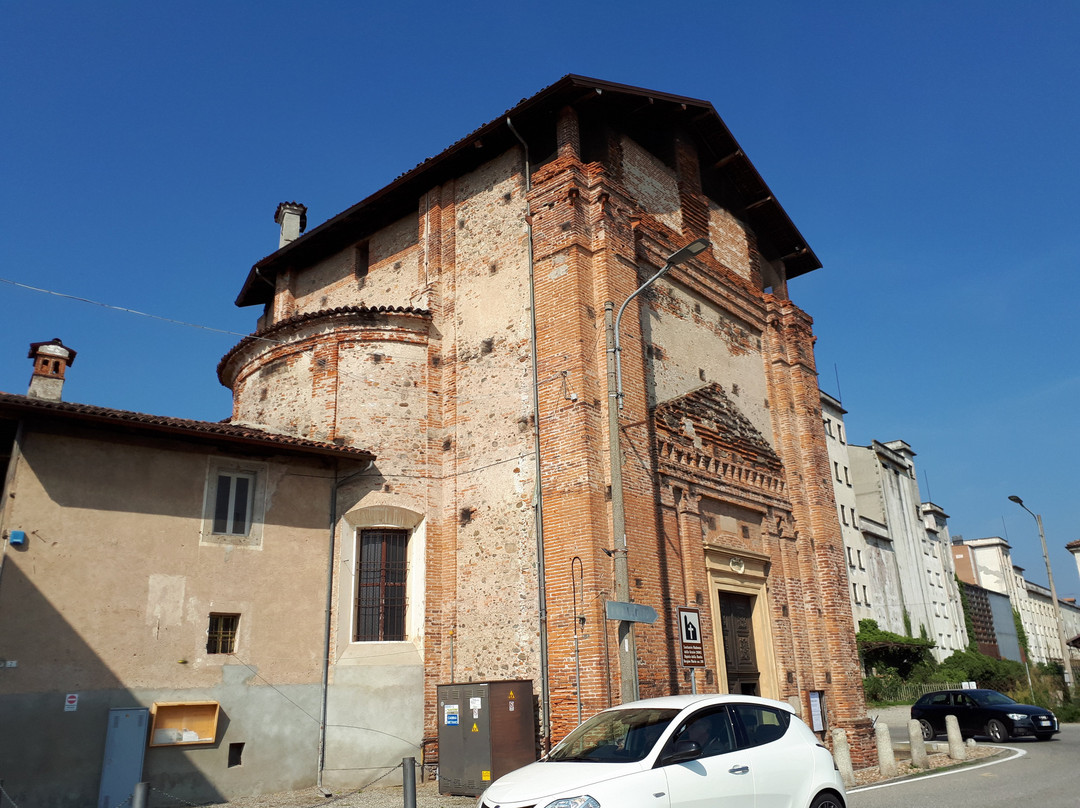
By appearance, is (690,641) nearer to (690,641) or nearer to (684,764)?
(690,641)

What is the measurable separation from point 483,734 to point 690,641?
12.0 ft

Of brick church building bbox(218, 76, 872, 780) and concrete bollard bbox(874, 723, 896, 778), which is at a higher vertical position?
brick church building bbox(218, 76, 872, 780)

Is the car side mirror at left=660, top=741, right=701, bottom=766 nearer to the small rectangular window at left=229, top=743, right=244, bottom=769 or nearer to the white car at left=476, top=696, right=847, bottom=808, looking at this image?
the white car at left=476, top=696, right=847, bottom=808

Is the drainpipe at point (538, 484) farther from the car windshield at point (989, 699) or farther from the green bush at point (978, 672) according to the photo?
the green bush at point (978, 672)

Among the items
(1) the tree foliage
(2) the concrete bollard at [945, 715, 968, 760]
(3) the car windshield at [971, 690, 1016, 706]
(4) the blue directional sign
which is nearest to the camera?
(4) the blue directional sign

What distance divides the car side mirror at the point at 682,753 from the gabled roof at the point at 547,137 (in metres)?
12.9

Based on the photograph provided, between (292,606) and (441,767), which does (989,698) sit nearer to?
(441,767)

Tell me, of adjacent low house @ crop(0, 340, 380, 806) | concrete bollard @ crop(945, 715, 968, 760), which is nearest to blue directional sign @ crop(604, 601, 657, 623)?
adjacent low house @ crop(0, 340, 380, 806)

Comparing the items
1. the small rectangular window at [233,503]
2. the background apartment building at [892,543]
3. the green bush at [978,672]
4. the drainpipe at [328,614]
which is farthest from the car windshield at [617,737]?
the green bush at [978,672]

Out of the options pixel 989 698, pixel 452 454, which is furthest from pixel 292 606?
pixel 989 698

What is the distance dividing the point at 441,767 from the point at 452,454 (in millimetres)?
5730

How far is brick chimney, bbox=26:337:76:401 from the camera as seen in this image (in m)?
14.3

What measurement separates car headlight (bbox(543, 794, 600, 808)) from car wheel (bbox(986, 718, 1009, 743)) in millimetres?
18145

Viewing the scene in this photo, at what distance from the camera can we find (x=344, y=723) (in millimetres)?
13945
